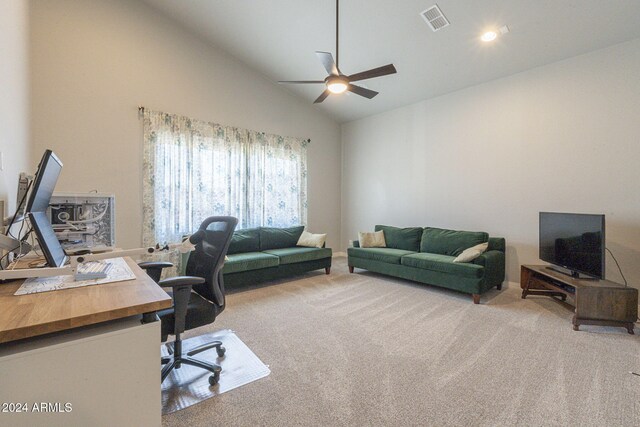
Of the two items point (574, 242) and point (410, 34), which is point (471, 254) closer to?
point (574, 242)

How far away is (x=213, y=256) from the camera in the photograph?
6.54ft

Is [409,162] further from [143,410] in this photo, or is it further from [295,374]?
[143,410]

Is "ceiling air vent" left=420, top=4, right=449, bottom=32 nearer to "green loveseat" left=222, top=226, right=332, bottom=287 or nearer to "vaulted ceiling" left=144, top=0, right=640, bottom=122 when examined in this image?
"vaulted ceiling" left=144, top=0, right=640, bottom=122

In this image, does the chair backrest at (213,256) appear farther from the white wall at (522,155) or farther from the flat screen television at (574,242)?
the white wall at (522,155)

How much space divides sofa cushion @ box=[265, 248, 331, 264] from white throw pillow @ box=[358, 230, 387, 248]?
620 millimetres

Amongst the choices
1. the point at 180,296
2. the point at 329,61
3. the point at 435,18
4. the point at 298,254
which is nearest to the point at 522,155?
the point at 435,18

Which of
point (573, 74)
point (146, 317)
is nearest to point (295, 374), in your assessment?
point (146, 317)

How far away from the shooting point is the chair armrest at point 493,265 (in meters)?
3.49

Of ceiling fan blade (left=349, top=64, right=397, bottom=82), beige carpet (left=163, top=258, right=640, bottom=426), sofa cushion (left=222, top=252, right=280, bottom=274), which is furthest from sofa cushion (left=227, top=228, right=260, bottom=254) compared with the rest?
ceiling fan blade (left=349, top=64, right=397, bottom=82)

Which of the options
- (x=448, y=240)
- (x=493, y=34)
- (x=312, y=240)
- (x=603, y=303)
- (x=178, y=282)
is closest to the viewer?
(x=178, y=282)

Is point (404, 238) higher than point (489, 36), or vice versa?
point (489, 36)

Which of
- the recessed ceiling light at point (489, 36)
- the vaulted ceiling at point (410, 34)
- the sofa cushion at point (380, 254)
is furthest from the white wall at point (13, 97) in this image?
the recessed ceiling light at point (489, 36)

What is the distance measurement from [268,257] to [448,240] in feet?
8.85

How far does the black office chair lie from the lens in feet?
5.50
